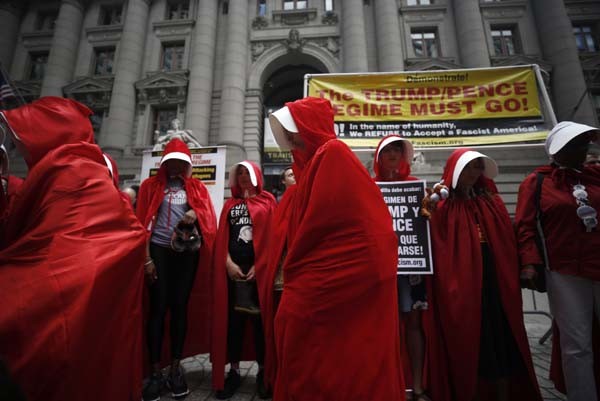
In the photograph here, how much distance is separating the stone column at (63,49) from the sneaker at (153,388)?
71.5 ft

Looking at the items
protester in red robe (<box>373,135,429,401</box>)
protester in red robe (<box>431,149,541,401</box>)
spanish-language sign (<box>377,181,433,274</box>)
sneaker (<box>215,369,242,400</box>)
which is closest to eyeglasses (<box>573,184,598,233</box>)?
protester in red robe (<box>431,149,541,401</box>)

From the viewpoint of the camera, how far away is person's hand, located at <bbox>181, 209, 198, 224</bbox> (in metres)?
3.10

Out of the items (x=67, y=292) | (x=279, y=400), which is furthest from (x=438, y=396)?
(x=67, y=292)

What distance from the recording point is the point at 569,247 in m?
2.52

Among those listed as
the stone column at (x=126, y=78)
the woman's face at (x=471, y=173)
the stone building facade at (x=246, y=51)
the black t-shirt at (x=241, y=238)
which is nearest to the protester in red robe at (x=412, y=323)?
the woman's face at (x=471, y=173)

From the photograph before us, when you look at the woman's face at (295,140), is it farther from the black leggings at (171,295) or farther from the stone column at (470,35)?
the stone column at (470,35)

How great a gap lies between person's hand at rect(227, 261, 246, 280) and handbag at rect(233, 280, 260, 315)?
4 centimetres

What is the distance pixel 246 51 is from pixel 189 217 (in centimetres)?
1772

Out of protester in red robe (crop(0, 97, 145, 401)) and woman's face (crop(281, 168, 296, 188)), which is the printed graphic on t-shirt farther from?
protester in red robe (crop(0, 97, 145, 401))

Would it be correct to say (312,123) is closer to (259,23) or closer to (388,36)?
(388,36)

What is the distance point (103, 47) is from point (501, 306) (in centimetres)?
2560

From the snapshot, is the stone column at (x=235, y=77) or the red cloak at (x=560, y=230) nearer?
the red cloak at (x=560, y=230)

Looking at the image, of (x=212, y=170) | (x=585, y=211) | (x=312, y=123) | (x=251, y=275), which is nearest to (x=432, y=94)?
(x=585, y=211)

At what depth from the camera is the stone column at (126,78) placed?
56.1 feet
